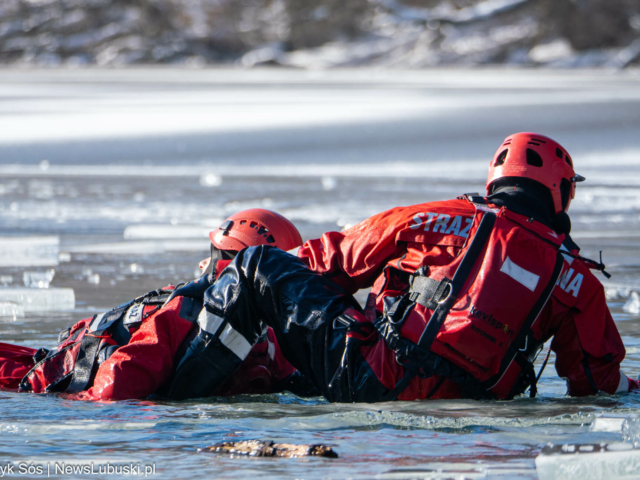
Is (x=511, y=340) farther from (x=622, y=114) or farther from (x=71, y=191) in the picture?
(x=622, y=114)

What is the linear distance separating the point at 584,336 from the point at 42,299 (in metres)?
3.54

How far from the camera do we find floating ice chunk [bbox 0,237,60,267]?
7584 mm

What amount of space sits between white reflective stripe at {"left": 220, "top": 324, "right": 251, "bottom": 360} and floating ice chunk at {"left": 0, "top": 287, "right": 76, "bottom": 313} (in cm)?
238

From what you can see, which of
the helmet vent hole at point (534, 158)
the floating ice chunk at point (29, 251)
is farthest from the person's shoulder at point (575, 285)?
the floating ice chunk at point (29, 251)

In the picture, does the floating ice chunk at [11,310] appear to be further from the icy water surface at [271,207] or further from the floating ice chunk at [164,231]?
the floating ice chunk at [164,231]

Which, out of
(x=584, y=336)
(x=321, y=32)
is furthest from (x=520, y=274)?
(x=321, y=32)

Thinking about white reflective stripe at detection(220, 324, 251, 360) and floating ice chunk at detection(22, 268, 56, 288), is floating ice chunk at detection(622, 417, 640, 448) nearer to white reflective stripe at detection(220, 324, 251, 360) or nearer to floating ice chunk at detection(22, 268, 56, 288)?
white reflective stripe at detection(220, 324, 251, 360)

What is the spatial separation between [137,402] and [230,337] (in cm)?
42

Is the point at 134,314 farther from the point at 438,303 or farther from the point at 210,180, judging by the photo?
the point at 210,180

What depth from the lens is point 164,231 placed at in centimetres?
909

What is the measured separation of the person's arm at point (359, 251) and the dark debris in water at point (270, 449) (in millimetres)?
770

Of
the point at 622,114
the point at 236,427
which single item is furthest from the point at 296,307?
the point at 622,114

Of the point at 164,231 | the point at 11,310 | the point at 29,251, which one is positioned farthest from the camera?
the point at 164,231

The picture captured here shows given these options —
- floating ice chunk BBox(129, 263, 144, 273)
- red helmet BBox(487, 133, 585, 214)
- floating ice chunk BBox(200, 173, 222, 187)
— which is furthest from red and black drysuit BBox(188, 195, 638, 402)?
floating ice chunk BBox(200, 173, 222, 187)
